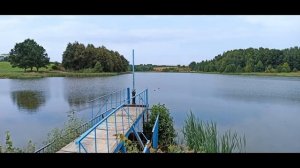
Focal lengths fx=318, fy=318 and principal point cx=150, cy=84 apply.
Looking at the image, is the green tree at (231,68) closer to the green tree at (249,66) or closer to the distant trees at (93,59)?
the green tree at (249,66)

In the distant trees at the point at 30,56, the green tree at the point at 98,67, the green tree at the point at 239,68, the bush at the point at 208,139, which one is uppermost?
the distant trees at the point at 30,56

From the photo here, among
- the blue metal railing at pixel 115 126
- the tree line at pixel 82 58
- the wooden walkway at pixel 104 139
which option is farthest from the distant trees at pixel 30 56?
the wooden walkway at pixel 104 139

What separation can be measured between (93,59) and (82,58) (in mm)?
464

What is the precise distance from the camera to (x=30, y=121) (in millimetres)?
10898

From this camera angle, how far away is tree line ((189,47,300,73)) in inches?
711

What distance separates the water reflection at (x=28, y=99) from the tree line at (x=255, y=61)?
27.4 feet

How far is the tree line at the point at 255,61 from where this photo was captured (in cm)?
1805

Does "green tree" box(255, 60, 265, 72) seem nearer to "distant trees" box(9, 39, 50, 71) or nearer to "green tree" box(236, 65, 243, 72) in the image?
"green tree" box(236, 65, 243, 72)

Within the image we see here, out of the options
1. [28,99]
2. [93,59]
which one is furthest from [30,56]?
[28,99]

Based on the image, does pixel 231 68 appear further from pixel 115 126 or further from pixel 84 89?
pixel 115 126

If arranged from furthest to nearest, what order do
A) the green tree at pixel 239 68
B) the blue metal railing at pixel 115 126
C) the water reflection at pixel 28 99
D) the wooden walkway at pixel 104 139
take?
1. the green tree at pixel 239 68
2. the water reflection at pixel 28 99
3. the wooden walkway at pixel 104 139
4. the blue metal railing at pixel 115 126

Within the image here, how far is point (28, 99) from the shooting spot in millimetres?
13977
